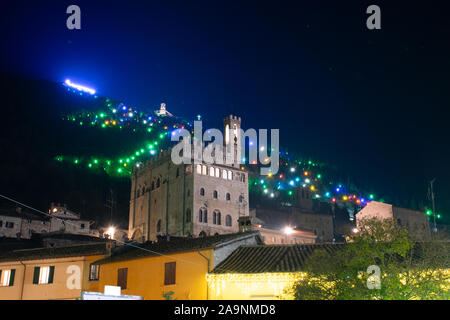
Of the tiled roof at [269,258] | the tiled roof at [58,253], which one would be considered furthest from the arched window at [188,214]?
the tiled roof at [269,258]

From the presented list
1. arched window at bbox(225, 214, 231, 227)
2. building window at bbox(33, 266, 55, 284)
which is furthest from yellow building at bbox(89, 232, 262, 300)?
arched window at bbox(225, 214, 231, 227)

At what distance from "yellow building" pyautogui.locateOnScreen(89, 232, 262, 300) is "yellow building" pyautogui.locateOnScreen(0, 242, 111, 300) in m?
0.93

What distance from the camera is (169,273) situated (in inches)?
1069

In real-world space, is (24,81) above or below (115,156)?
above

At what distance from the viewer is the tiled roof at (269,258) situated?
78.4 feet

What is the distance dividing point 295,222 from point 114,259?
52.5m

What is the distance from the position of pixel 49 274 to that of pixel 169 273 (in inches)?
364

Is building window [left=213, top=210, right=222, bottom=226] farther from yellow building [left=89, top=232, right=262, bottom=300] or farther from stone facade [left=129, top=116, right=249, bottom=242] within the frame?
yellow building [left=89, top=232, right=262, bottom=300]

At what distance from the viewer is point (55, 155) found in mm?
87250

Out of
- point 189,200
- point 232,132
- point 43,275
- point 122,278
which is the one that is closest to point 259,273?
point 122,278

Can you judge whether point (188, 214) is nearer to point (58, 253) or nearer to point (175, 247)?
point (58, 253)

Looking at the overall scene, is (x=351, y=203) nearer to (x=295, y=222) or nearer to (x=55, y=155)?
(x=295, y=222)

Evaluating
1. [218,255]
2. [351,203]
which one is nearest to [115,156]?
[351,203]
